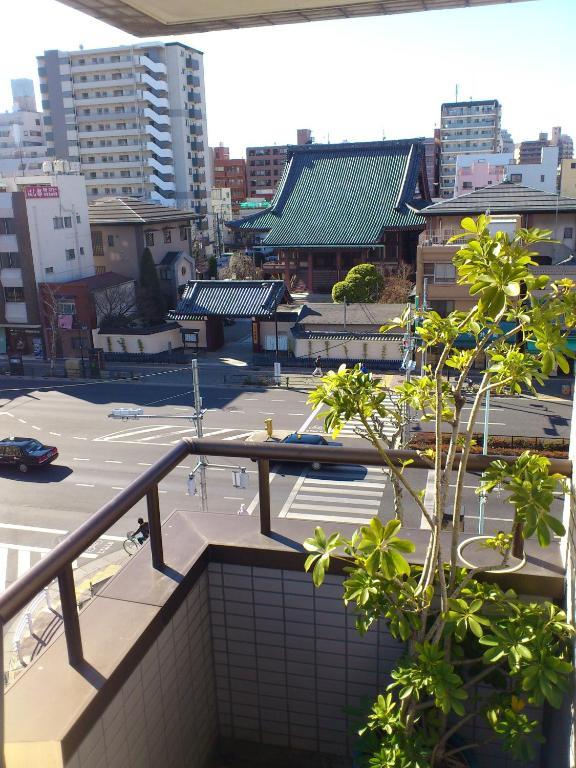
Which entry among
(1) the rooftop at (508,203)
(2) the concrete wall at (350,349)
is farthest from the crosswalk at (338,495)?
(1) the rooftop at (508,203)

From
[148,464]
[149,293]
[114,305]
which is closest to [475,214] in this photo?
[149,293]

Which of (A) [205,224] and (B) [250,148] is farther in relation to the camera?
(B) [250,148]

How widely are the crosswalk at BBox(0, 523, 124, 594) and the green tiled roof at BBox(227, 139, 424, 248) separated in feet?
81.3

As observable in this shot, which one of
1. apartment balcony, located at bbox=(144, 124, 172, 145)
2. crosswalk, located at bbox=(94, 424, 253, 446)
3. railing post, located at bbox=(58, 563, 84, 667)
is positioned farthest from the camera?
apartment balcony, located at bbox=(144, 124, 172, 145)

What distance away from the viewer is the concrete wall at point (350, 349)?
2716 centimetres

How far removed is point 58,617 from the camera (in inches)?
405

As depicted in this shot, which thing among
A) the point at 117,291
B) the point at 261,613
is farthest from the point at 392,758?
the point at 117,291

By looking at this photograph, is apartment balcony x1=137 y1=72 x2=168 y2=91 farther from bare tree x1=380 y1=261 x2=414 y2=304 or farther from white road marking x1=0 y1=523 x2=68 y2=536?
white road marking x1=0 y1=523 x2=68 y2=536

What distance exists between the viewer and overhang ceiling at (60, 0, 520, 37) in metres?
2.84

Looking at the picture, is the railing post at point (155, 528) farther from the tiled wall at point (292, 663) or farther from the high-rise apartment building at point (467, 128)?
the high-rise apartment building at point (467, 128)

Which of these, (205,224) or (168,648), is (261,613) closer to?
(168,648)

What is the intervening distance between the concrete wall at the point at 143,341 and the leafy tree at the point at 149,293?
390cm

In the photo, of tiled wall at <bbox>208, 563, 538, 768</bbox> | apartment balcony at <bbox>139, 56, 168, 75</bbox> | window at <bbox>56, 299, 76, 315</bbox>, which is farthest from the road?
apartment balcony at <bbox>139, 56, 168, 75</bbox>

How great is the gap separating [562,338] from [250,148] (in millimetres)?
85425
